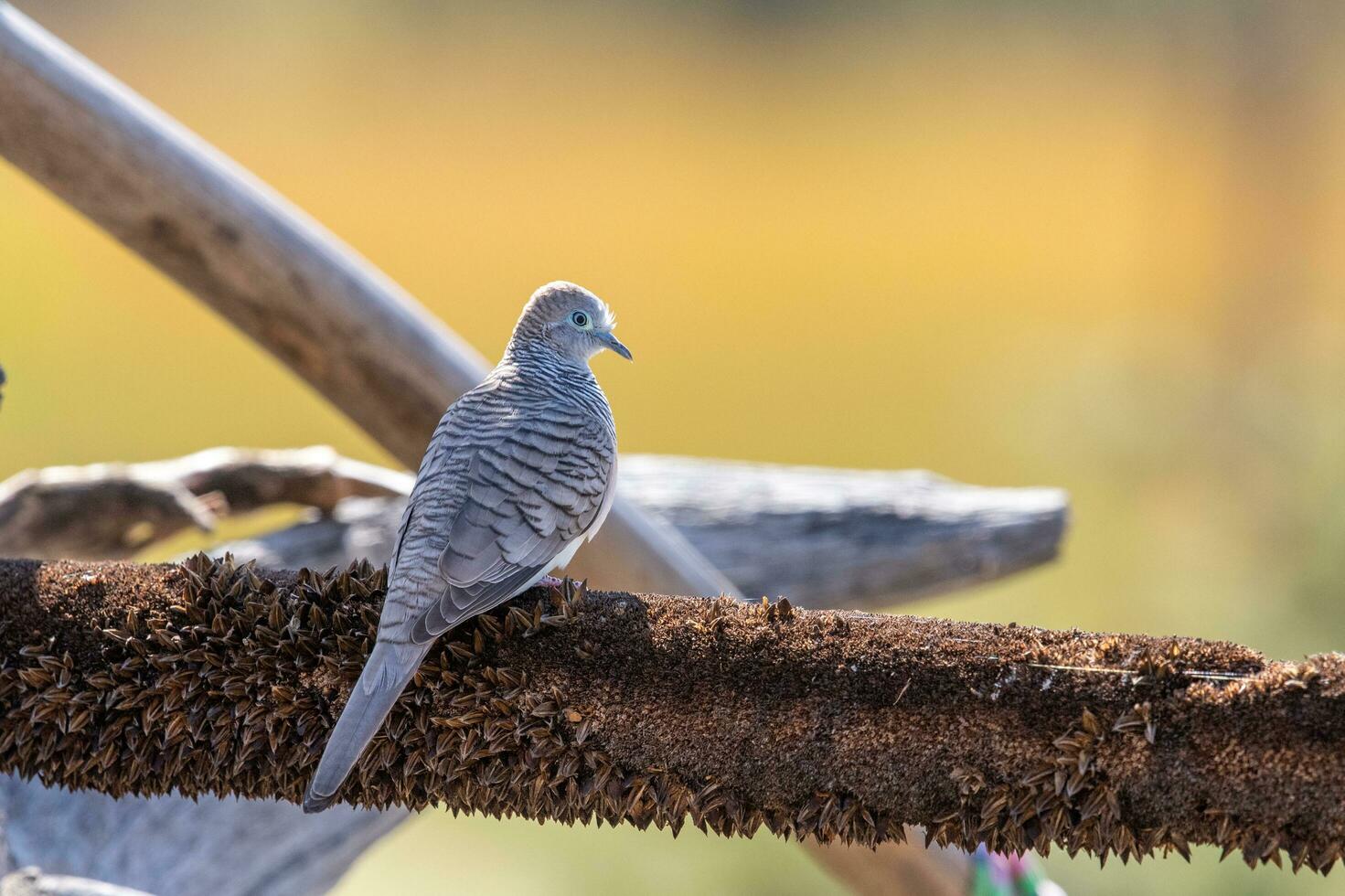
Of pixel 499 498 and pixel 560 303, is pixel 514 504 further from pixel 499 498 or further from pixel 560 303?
pixel 560 303

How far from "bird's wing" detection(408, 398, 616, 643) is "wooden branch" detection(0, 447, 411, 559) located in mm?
1023

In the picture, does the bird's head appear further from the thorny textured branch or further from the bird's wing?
the thorny textured branch

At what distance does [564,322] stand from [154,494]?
43.1 inches

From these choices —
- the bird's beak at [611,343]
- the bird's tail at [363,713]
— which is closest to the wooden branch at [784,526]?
the bird's beak at [611,343]

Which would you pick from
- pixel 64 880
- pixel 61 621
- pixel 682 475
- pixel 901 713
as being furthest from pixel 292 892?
pixel 901 713

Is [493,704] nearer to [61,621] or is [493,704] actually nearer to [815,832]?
[815,832]

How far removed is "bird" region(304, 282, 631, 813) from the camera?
1037mm

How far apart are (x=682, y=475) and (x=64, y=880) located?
130cm

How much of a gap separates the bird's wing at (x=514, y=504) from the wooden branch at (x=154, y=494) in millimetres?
1023

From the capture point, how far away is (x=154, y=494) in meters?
2.09

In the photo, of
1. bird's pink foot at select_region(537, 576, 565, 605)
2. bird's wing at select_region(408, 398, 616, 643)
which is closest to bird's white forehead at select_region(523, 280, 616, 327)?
bird's wing at select_region(408, 398, 616, 643)

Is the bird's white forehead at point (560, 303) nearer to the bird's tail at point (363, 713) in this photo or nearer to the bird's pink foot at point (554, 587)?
the bird's pink foot at point (554, 587)

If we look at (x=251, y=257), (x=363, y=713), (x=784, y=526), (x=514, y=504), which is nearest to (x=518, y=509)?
(x=514, y=504)

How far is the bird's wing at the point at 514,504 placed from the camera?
3.56 ft
